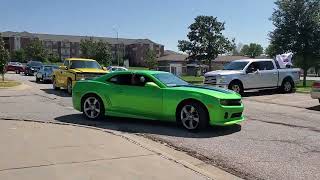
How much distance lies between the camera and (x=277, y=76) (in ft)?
74.1

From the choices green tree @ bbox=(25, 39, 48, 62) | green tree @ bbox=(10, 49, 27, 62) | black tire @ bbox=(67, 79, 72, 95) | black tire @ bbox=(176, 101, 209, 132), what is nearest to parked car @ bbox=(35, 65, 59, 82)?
black tire @ bbox=(67, 79, 72, 95)

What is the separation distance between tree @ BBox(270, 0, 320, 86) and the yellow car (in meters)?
20.5

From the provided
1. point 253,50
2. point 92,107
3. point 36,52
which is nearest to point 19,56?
point 36,52

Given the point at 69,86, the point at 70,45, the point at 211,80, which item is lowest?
the point at 69,86

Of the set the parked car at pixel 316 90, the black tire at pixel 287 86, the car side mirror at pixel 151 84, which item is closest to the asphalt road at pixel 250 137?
the parked car at pixel 316 90

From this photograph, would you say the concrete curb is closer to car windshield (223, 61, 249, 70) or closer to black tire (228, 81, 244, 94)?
black tire (228, 81, 244, 94)

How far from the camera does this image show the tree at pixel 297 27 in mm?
37531

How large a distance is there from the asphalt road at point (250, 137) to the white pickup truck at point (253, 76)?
5.00m

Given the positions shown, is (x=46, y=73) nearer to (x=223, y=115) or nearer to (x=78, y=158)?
(x=223, y=115)

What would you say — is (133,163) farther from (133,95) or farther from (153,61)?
(153,61)

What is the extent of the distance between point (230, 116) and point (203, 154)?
8.53 feet

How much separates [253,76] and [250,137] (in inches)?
483

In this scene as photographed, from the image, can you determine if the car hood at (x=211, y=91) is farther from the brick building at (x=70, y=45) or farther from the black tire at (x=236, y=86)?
the brick building at (x=70, y=45)

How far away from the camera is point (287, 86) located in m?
23.2
